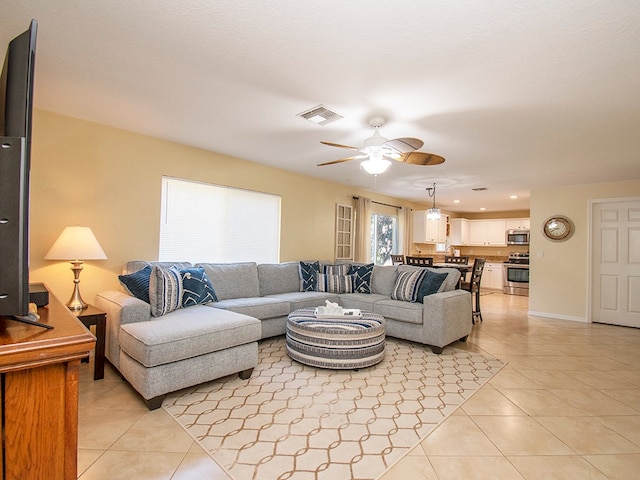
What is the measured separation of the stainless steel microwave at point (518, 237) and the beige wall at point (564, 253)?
2.86 metres

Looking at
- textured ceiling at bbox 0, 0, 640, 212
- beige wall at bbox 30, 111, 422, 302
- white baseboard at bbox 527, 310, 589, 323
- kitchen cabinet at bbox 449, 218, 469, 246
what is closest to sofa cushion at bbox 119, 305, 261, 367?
beige wall at bbox 30, 111, 422, 302

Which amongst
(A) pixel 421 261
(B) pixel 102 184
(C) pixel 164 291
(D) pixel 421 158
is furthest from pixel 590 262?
(B) pixel 102 184

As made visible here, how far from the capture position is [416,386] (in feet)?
9.23

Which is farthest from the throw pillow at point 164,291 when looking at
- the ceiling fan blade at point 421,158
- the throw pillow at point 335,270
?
the ceiling fan blade at point 421,158

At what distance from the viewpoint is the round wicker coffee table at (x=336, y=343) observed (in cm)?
304

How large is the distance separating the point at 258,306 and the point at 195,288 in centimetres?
72

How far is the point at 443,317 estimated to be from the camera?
360 cm

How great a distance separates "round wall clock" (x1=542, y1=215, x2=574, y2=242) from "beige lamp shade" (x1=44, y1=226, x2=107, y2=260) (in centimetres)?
693

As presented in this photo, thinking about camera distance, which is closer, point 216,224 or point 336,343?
point 336,343

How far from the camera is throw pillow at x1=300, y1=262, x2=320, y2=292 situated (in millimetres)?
4816

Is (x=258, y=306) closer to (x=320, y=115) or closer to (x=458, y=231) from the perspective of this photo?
(x=320, y=115)

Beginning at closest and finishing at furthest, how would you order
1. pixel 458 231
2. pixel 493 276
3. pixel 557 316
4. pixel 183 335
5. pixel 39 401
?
pixel 39 401, pixel 183 335, pixel 557 316, pixel 493 276, pixel 458 231

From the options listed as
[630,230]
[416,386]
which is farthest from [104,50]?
[630,230]

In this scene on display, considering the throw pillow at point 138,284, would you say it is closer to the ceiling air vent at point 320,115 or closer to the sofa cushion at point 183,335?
the sofa cushion at point 183,335
